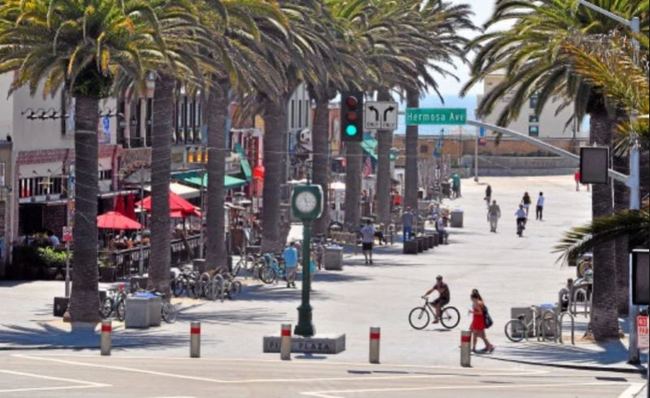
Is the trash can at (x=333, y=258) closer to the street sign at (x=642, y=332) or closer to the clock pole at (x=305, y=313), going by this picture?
the clock pole at (x=305, y=313)

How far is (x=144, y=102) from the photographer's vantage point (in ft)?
248

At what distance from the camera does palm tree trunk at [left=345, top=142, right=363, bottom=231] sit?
81312 mm

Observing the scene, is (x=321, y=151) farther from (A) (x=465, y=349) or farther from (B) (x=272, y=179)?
(A) (x=465, y=349)

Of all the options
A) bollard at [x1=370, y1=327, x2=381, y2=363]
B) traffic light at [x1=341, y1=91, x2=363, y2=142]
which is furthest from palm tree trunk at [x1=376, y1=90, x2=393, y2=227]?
bollard at [x1=370, y1=327, x2=381, y2=363]

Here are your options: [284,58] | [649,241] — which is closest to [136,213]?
[284,58]

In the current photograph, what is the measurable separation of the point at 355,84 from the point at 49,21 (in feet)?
105

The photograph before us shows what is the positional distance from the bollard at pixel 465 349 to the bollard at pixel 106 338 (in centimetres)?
752

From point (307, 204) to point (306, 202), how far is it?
0.05 metres

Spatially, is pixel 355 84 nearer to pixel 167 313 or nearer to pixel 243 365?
pixel 167 313

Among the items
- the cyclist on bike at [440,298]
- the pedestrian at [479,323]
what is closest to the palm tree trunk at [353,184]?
the cyclist on bike at [440,298]

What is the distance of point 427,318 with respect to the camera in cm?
4528

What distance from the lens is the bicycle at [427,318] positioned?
45112 mm

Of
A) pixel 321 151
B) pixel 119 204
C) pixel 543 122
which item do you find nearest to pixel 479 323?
pixel 119 204

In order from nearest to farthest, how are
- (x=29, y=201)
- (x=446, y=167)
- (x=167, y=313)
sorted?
(x=167, y=313) < (x=29, y=201) < (x=446, y=167)
